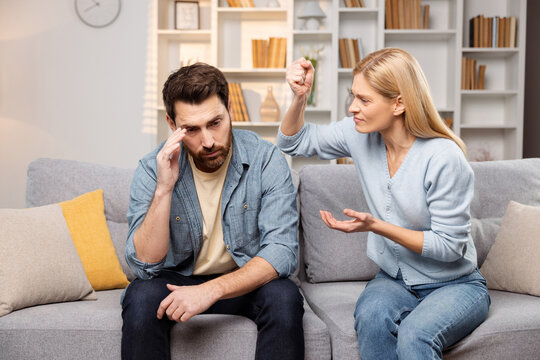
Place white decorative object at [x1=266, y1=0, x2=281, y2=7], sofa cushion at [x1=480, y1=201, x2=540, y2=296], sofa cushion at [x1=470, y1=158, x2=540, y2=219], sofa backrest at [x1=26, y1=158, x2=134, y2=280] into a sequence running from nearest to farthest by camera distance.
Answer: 1. sofa cushion at [x1=480, y1=201, x2=540, y2=296]
2. sofa backrest at [x1=26, y1=158, x2=134, y2=280]
3. sofa cushion at [x1=470, y1=158, x2=540, y2=219]
4. white decorative object at [x1=266, y1=0, x2=281, y2=7]

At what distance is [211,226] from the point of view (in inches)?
62.3

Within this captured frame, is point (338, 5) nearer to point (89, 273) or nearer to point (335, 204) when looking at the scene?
point (335, 204)

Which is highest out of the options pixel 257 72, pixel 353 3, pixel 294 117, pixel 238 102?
pixel 353 3

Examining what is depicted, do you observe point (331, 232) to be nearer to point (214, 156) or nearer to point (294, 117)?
point (294, 117)

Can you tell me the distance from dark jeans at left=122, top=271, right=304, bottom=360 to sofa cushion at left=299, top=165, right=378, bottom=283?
21.4 inches

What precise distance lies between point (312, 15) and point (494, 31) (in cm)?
144

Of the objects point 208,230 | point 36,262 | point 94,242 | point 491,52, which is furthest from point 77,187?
point 491,52

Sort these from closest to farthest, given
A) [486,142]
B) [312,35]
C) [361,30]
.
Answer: [312,35] → [361,30] → [486,142]

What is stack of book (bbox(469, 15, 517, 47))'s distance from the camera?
4.09m

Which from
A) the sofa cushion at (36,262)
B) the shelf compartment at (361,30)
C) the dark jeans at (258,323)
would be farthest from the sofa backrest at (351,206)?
the shelf compartment at (361,30)

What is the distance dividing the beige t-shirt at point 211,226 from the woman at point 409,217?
0.35 m

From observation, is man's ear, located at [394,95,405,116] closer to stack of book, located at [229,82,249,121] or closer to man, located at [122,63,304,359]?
man, located at [122,63,304,359]

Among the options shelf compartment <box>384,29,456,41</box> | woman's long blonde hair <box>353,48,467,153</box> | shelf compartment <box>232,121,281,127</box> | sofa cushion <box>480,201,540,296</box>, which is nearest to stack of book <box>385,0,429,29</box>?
shelf compartment <box>384,29,456,41</box>

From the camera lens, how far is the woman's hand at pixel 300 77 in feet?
5.21
